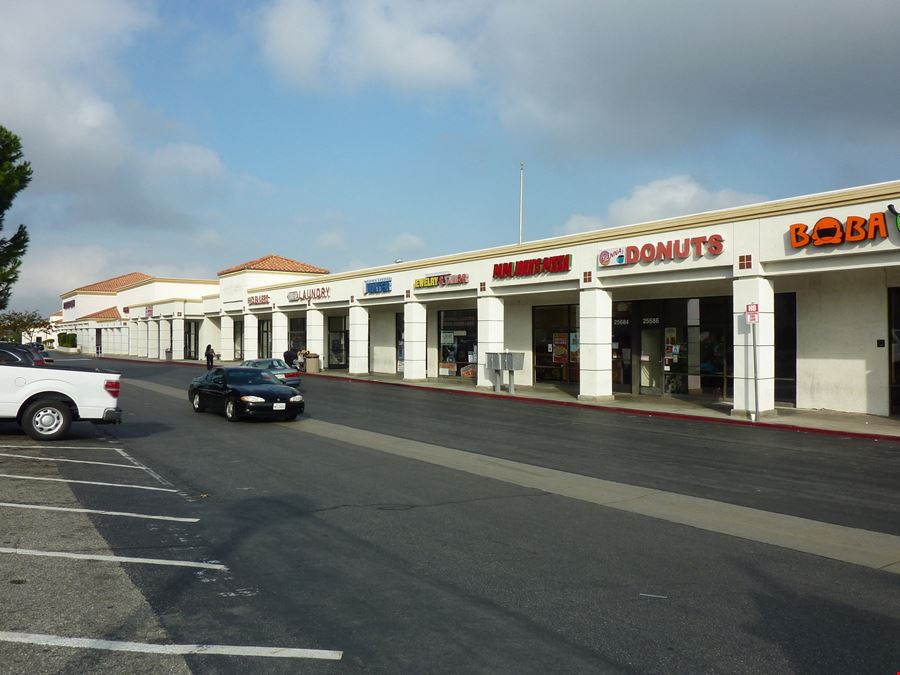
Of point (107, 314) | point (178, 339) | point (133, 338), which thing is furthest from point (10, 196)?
point (107, 314)

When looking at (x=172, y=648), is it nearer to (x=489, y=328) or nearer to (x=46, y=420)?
(x=46, y=420)

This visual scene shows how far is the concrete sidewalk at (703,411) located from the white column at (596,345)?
586 millimetres

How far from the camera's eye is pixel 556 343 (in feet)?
98.3

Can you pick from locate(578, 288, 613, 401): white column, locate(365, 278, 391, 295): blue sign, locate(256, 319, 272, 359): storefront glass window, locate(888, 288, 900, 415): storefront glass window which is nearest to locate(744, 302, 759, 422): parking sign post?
locate(888, 288, 900, 415): storefront glass window

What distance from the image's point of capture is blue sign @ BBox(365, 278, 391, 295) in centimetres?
3534


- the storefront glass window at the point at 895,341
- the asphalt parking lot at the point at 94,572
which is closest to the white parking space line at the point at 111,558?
the asphalt parking lot at the point at 94,572

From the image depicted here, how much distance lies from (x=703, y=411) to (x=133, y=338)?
70601mm

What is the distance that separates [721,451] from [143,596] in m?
11.6

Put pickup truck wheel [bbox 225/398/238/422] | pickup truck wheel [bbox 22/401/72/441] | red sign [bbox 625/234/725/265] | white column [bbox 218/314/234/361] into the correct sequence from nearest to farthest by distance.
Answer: pickup truck wheel [bbox 22/401/72/441] → pickup truck wheel [bbox 225/398/238/422] → red sign [bbox 625/234/725/265] → white column [bbox 218/314/234/361]

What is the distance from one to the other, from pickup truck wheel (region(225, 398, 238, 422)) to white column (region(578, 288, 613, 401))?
11.8m

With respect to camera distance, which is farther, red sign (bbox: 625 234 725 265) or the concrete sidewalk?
red sign (bbox: 625 234 725 265)

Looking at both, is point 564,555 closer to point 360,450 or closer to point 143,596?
point 143,596

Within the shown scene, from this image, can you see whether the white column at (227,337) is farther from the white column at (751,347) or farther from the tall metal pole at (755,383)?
the tall metal pole at (755,383)

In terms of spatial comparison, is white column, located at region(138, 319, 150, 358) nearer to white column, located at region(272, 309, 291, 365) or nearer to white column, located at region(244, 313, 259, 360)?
white column, located at region(244, 313, 259, 360)
